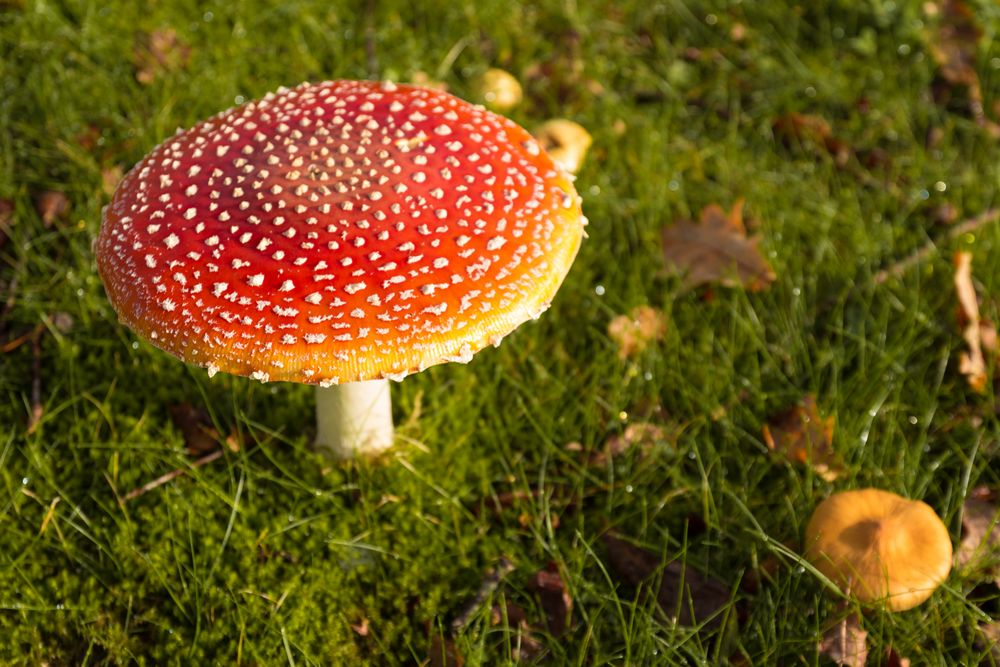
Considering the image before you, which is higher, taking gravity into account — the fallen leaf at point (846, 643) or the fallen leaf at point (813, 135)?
the fallen leaf at point (813, 135)

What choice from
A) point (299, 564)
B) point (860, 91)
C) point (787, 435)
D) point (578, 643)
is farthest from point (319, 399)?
point (860, 91)

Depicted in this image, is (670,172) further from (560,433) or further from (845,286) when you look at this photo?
(560,433)

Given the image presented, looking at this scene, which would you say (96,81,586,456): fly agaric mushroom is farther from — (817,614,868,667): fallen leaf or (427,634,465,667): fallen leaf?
(817,614,868,667): fallen leaf

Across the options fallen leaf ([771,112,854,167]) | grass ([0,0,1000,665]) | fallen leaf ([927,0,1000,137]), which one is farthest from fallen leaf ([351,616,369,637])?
fallen leaf ([927,0,1000,137])

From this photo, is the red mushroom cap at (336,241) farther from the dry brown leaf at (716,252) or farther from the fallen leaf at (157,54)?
the fallen leaf at (157,54)

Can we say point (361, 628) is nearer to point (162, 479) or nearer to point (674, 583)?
point (162, 479)

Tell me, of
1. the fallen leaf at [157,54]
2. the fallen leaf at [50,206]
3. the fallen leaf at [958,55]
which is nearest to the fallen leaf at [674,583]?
the fallen leaf at [50,206]
